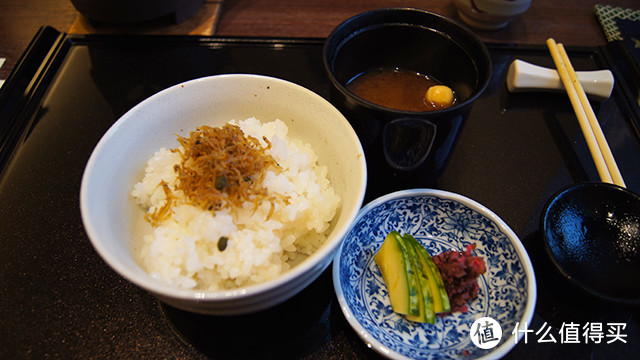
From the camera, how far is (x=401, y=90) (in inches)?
80.8

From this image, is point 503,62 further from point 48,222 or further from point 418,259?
point 48,222

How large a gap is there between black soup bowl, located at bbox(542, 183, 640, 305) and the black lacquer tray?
91mm

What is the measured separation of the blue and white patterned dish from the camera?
57.1 inches

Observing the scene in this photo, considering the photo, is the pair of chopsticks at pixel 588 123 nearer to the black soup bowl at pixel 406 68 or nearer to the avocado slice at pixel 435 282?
the black soup bowl at pixel 406 68

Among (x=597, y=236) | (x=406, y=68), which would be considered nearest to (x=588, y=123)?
(x=597, y=236)

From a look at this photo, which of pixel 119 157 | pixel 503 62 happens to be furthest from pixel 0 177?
pixel 503 62

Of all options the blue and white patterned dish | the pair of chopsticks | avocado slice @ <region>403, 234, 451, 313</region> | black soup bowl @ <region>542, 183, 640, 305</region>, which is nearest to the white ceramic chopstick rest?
the pair of chopsticks

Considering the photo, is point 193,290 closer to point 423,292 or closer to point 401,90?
point 423,292

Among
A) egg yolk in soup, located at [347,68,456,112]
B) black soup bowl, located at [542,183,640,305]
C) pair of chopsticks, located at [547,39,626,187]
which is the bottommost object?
black soup bowl, located at [542,183,640,305]

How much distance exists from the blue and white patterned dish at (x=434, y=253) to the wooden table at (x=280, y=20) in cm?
164

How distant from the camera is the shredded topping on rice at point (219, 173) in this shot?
1.48 m

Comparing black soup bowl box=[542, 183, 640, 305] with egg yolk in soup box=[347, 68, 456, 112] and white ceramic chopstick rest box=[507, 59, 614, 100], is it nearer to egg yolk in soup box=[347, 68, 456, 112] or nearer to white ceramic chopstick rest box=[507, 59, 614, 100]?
egg yolk in soup box=[347, 68, 456, 112]

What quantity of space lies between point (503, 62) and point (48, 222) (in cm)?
279

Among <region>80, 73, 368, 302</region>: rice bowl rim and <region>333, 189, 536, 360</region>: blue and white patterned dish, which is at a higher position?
<region>80, 73, 368, 302</region>: rice bowl rim
